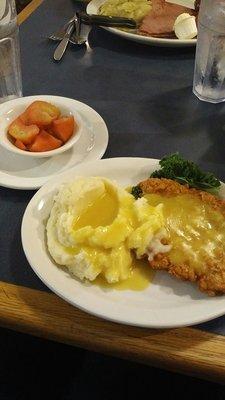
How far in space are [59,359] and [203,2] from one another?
95 centimetres

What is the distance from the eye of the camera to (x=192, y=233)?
0.79m

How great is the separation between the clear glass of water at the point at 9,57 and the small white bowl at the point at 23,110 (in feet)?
0.67

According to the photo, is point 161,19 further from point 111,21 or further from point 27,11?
point 27,11

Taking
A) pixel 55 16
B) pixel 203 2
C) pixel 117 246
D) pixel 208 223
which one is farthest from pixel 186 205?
pixel 55 16

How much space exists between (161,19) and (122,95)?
0.34 metres

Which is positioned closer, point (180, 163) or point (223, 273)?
point (223, 273)

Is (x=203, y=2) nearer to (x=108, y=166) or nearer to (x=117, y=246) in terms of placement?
(x=108, y=166)

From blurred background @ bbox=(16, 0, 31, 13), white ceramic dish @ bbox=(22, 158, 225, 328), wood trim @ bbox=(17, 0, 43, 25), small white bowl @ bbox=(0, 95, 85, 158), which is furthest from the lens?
blurred background @ bbox=(16, 0, 31, 13)

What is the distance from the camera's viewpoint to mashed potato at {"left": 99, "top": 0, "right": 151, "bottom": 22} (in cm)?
149

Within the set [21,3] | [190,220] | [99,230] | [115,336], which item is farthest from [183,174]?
[21,3]

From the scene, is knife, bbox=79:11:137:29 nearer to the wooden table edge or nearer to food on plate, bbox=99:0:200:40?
food on plate, bbox=99:0:200:40

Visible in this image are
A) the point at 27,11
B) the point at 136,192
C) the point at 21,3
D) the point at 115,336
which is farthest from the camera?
the point at 21,3

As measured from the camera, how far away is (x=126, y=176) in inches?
37.4

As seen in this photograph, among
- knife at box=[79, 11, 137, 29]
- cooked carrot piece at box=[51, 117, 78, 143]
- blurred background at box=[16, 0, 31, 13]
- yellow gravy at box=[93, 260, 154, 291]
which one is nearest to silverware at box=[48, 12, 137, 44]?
knife at box=[79, 11, 137, 29]
